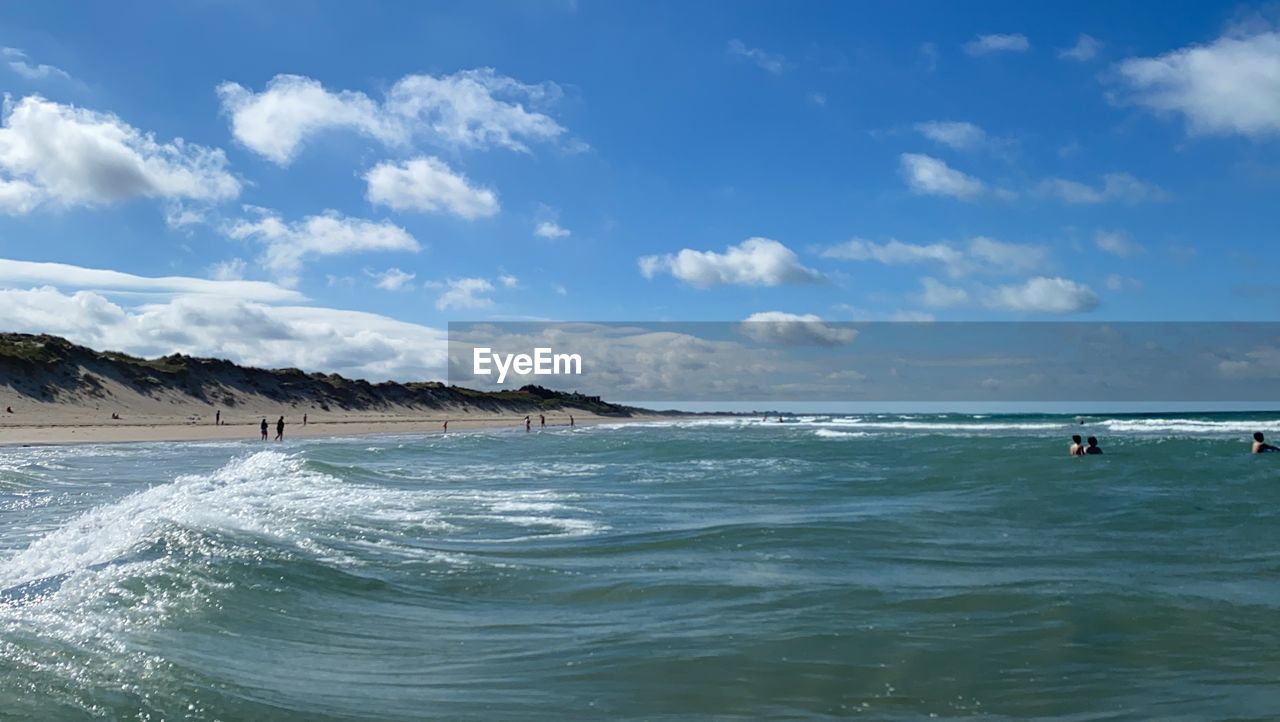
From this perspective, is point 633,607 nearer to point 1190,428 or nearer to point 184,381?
point 1190,428

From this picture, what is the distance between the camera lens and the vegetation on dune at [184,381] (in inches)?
2308

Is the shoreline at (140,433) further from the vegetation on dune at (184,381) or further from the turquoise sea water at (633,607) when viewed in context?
the turquoise sea water at (633,607)

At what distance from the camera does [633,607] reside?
839 centimetres

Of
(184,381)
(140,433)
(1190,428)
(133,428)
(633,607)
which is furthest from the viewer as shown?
(184,381)

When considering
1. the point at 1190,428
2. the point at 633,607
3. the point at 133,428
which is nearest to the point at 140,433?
the point at 133,428

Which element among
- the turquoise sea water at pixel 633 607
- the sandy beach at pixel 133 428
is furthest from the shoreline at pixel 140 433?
the turquoise sea water at pixel 633 607

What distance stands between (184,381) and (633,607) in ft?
237

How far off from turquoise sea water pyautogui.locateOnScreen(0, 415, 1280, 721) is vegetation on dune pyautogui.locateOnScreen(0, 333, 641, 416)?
4931 cm

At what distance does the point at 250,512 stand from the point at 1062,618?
11.2 metres

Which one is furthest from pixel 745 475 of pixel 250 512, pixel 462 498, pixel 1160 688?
pixel 1160 688

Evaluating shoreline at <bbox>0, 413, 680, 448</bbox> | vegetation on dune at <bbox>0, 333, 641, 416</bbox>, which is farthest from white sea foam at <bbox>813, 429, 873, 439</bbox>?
vegetation on dune at <bbox>0, 333, 641, 416</bbox>

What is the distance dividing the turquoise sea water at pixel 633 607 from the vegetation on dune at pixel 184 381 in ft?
162

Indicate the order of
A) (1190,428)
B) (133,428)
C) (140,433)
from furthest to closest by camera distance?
(1190,428), (133,428), (140,433)

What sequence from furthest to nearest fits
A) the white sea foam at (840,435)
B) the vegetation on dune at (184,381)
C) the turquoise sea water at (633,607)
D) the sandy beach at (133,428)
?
the vegetation on dune at (184,381), the white sea foam at (840,435), the sandy beach at (133,428), the turquoise sea water at (633,607)
